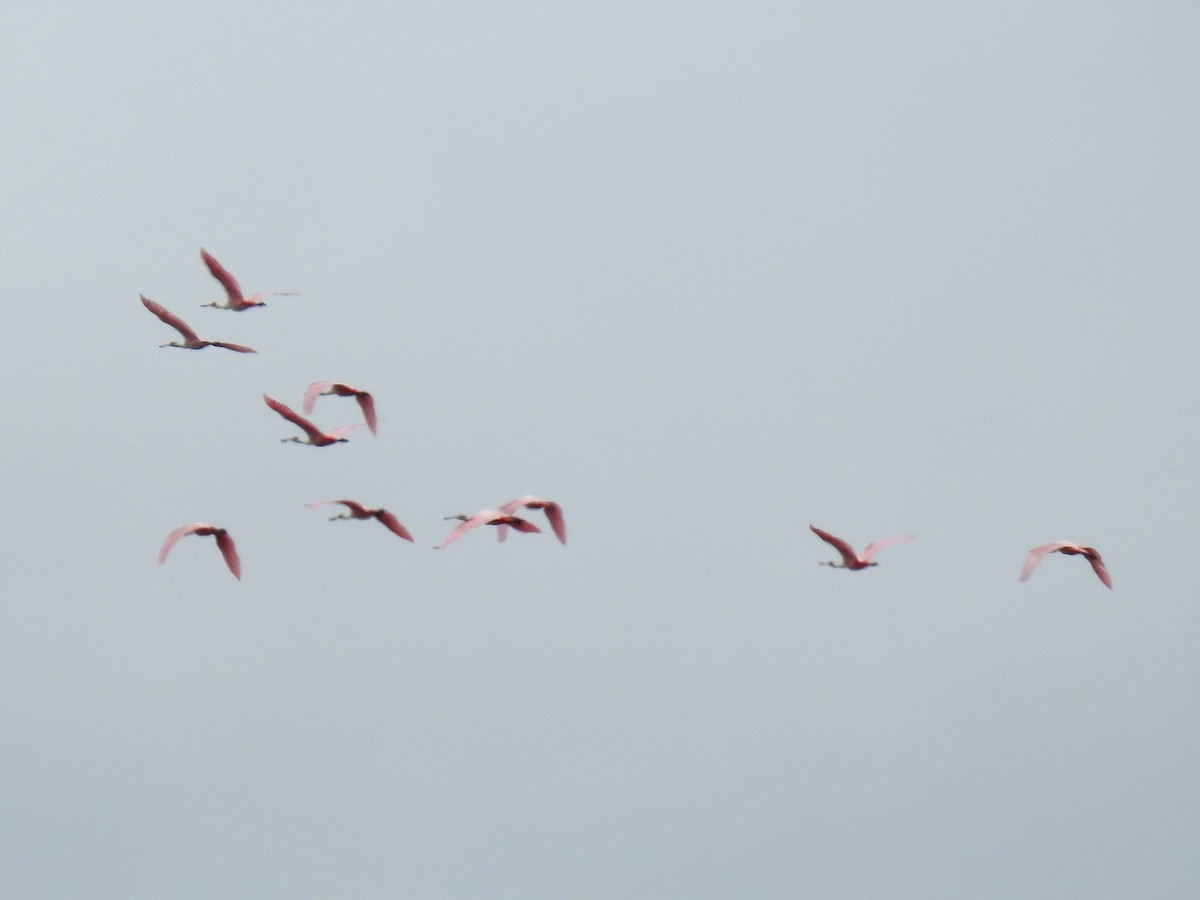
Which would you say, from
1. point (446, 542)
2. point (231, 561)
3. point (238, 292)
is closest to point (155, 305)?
point (238, 292)

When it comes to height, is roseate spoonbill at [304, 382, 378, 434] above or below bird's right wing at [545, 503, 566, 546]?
above

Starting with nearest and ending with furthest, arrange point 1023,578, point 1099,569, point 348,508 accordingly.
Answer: point 1023,578 < point 1099,569 < point 348,508

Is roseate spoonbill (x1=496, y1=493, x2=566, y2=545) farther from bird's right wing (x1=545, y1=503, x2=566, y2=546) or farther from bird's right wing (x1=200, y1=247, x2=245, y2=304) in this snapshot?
bird's right wing (x1=200, y1=247, x2=245, y2=304)

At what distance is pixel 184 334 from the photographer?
142 ft

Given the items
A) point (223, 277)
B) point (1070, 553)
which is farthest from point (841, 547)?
point (223, 277)

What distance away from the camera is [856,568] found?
1734 inches

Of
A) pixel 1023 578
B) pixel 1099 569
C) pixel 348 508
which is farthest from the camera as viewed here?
pixel 348 508

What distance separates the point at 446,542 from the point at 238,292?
9.26 meters

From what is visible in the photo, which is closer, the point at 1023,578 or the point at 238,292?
the point at 1023,578

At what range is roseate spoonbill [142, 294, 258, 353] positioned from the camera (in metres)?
40.3

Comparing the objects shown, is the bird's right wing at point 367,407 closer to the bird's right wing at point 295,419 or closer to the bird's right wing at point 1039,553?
the bird's right wing at point 295,419

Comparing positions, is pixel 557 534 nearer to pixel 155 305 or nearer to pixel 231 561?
pixel 231 561

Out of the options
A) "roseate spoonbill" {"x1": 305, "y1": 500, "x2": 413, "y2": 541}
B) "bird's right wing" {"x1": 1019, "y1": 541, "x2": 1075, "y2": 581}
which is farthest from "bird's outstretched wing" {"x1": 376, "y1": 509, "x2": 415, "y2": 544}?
"bird's right wing" {"x1": 1019, "y1": 541, "x2": 1075, "y2": 581}

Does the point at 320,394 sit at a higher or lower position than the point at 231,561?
higher
